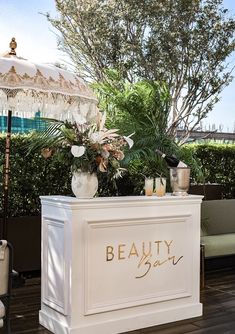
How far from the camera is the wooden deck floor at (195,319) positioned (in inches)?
148

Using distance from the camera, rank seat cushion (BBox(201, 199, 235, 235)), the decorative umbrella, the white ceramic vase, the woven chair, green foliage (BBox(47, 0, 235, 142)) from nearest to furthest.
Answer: the woven chair → the white ceramic vase → the decorative umbrella → seat cushion (BBox(201, 199, 235, 235)) → green foliage (BBox(47, 0, 235, 142))

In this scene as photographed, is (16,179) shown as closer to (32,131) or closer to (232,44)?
(32,131)

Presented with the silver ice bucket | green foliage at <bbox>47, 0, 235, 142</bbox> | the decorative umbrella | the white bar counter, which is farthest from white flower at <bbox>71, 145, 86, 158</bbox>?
green foliage at <bbox>47, 0, 235, 142</bbox>

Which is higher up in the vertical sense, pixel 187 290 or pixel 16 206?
pixel 16 206

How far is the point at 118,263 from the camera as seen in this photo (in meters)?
3.70

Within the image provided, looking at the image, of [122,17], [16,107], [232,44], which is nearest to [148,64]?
[122,17]

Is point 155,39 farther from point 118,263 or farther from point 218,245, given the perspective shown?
point 118,263

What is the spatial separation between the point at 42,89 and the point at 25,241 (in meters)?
2.33

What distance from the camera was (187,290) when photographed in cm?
409

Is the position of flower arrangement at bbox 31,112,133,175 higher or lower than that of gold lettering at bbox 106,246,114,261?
higher

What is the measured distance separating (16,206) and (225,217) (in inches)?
102

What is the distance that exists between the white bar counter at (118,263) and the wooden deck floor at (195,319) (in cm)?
10

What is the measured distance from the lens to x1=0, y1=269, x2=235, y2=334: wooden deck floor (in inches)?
148

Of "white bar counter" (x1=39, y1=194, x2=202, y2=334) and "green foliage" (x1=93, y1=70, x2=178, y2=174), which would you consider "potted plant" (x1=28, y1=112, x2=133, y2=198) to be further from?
"green foliage" (x1=93, y1=70, x2=178, y2=174)
